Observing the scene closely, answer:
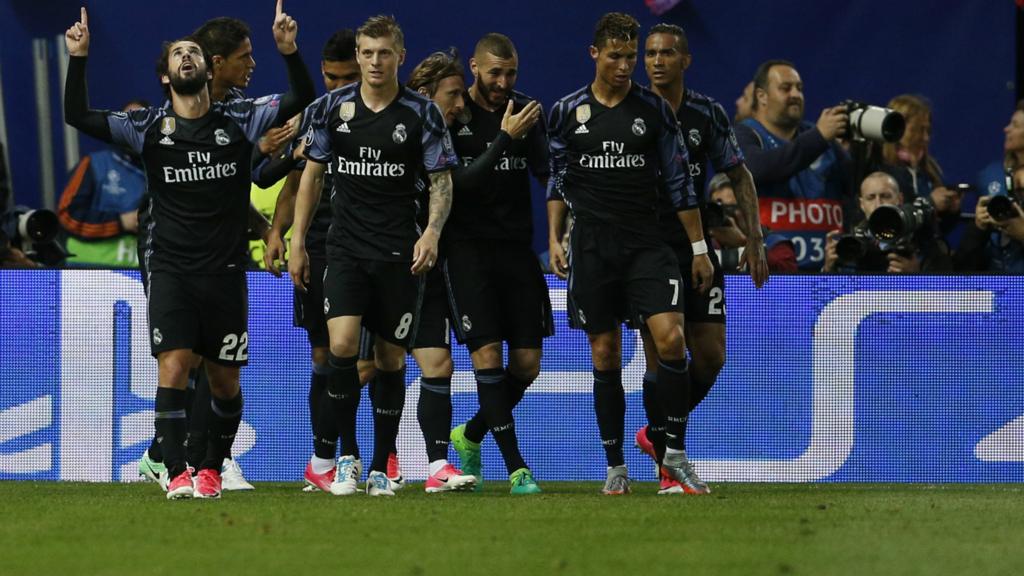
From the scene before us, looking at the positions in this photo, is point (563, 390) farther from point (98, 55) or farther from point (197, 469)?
point (98, 55)

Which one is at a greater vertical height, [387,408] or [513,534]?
[387,408]

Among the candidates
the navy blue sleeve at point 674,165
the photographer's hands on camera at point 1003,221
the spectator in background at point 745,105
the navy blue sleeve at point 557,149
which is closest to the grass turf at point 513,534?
the navy blue sleeve at point 674,165

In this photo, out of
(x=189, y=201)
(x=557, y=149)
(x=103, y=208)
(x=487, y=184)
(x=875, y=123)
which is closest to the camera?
(x=189, y=201)

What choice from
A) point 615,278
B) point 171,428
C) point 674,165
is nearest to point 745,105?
point 674,165

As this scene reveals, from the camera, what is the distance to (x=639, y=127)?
9211 mm

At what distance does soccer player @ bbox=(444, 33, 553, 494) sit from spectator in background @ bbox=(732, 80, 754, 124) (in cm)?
295

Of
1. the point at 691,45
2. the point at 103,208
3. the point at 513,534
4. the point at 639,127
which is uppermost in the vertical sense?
the point at 691,45

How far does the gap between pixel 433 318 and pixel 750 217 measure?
5.56 ft

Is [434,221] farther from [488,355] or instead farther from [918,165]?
[918,165]

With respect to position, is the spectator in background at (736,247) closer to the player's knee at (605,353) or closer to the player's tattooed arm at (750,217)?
the player's tattooed arm at (750,217)

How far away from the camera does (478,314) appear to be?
957 centimetres

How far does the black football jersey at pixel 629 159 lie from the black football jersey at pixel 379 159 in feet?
2.32

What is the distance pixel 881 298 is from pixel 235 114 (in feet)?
13.4

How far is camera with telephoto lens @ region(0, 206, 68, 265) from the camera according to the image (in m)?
11.6
